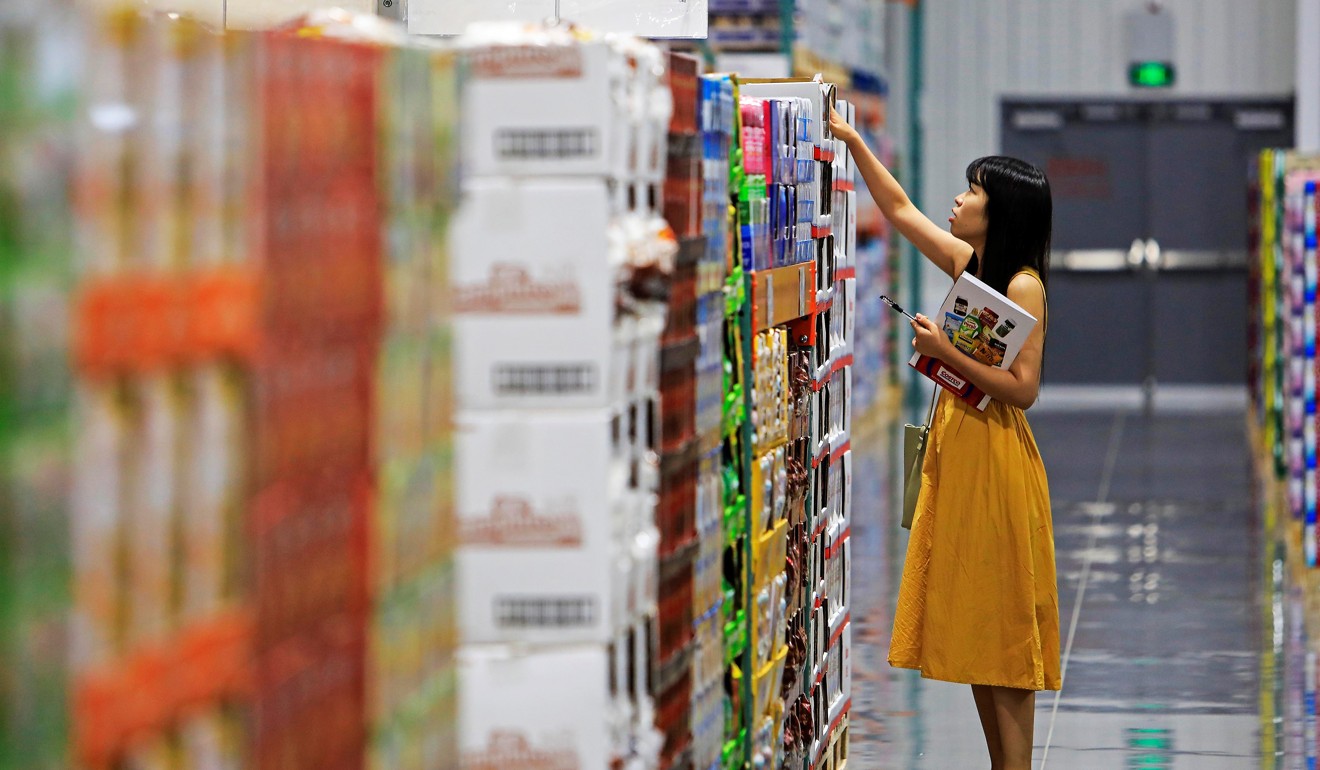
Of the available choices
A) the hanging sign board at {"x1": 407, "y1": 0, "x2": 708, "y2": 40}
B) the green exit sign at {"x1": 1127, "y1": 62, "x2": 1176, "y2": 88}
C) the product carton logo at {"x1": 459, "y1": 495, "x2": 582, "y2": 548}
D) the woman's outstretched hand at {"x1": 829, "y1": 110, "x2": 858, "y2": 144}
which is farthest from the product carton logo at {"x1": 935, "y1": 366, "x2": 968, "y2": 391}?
the green exit sign at {"x1": 1127, "y1": 62, "x2": 1176, "y2": 88}

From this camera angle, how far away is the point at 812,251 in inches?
209

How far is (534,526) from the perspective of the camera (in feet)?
9.46

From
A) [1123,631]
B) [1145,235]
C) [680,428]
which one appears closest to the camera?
[680,428]

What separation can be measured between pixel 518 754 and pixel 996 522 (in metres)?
2.51

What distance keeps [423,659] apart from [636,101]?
3.23 ft

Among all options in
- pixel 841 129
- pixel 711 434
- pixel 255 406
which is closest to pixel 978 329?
pixel 841 129

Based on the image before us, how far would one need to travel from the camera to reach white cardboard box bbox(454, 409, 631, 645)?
2877 millimetres

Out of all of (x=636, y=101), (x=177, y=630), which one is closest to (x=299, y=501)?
(x=177, y=630)

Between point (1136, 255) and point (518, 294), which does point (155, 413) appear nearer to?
point (518, 294)

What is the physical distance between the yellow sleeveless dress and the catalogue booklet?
0.20ft

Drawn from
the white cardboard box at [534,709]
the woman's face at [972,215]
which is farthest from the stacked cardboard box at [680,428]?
the woman's face at [972,215]

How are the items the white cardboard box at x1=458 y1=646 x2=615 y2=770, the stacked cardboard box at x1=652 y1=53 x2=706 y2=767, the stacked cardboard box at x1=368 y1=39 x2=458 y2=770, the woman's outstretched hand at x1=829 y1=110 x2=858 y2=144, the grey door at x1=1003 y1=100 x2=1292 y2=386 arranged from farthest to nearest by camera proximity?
the grey door at x1=1003 y1=100 x2=1292 y2=386 < the woman's outstretched hand at x1=829 y1=110 x2=858 y2=144 < the stacked cardboard box at x1=652 y1=53 x2=706 y2=767 < the white cardboard box at x1=458 y1=646 x2=615 y2=770 < the stacked cardboard box at x1=368 y1=39 x2=458 y2=770

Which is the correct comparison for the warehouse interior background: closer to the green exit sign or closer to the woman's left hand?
the woman's left hand

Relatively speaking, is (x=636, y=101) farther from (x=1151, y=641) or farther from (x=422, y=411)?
(x=1151, y=641)
